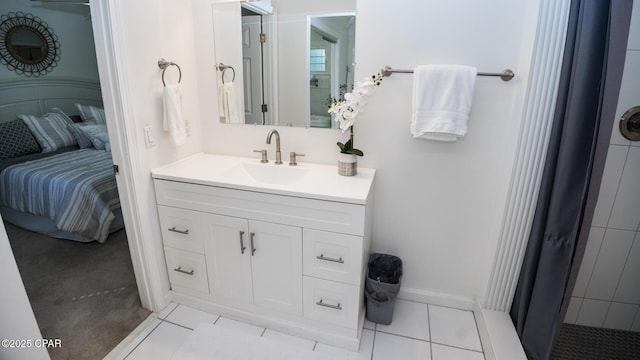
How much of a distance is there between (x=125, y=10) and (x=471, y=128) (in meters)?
1.86

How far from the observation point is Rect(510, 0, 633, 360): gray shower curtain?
1175 millimetres

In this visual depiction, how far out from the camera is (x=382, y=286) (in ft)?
5.88

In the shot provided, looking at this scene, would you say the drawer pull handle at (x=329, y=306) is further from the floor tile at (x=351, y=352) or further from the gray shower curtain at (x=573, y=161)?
the gray shower curtain at (x=573, y=161)

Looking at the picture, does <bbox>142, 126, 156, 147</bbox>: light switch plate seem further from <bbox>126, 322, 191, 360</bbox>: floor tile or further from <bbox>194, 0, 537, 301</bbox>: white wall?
<bbox>126, 322, 191, 360</bbox>: floor tile

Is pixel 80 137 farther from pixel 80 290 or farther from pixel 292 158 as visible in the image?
pixel 292 158

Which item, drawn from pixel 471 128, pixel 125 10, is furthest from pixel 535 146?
pixel 125 10

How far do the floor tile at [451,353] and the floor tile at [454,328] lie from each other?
3 centimetres

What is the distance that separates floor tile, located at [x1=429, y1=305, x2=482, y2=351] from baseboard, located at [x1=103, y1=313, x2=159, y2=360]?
163 centimetres

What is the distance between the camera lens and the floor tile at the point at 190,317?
75.2 inches

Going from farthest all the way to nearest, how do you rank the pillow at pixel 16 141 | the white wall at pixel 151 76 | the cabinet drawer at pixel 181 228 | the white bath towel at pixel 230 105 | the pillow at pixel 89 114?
the pillow at pixel 89 114 → the pillow at pixel 16 141 → the white bath towel at pixel 230 105 → the cabinet drawer at pixel 181 228 → the white wall at pixel 151 76

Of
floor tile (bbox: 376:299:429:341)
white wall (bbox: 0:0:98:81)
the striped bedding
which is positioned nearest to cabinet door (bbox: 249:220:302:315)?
floor tile (bbox: 376:299:429:341)

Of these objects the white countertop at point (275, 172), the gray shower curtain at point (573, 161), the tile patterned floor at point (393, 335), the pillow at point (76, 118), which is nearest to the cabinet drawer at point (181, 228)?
the white countertop at point (275, 172)

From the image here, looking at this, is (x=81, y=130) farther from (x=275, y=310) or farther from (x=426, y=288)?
(x=426, y=288)

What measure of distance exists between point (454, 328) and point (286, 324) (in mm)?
979
